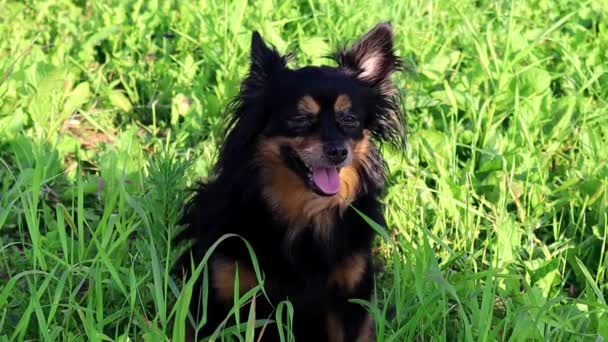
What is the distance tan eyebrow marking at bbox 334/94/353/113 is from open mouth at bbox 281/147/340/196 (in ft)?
0.68

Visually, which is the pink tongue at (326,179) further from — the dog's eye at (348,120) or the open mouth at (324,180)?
the dog's eye at (348,120)

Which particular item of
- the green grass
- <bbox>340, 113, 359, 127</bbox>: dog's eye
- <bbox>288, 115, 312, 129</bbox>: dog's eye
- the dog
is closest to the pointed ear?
the dog

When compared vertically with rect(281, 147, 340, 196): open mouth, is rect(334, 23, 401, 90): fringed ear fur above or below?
above

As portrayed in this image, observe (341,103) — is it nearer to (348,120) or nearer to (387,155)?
(348,120)

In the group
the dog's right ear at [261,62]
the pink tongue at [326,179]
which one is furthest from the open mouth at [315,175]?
the dog's right ear at [261,62]

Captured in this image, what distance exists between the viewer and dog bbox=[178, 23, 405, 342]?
139 inches

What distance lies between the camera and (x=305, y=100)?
353 cm

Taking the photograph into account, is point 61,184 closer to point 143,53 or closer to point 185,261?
point 185,261

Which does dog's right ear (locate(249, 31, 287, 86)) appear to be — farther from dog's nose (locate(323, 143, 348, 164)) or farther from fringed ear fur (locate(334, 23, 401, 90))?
dog's nose (locate(323, 143, 348, 164))

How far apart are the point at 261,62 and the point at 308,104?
0.29 metres

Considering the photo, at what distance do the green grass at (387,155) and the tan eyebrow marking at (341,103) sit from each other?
548 mm

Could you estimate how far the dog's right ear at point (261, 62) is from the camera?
3.69 metres

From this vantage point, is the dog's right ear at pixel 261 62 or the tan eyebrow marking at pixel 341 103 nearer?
the tan eyebrow marking at pixel 341 103

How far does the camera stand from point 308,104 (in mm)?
3529
